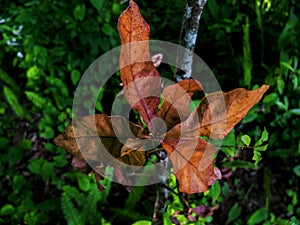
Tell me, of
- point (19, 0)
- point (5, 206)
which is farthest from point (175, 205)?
point (19, 0)

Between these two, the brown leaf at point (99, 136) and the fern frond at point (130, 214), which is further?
the fern frond at point (130, 214)

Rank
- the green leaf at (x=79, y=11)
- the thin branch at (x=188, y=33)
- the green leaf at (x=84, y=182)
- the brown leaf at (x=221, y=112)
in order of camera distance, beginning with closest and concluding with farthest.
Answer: the brown leaf at (x=221, y=112) → the thin branch at (x=188, y=33) → the green leaf at (x=84, y=182) → the green leaf at (x=79, y=11)

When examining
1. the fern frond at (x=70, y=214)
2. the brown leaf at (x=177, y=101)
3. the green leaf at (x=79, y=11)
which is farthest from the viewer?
the green leaf at (x=79, y=11)

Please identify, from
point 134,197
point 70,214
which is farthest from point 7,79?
point 134,197

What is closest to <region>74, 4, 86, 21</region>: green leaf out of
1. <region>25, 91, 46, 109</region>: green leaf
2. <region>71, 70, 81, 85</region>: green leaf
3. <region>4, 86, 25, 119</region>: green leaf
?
<region>71, 70, 81, 85</region>: green leaf

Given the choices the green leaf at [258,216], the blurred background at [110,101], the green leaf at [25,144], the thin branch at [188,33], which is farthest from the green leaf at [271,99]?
the green leaf at [25,144]

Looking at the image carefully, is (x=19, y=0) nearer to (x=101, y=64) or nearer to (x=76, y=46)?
(x=76, y=46)

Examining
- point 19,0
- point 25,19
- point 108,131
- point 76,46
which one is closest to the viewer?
point 108,131

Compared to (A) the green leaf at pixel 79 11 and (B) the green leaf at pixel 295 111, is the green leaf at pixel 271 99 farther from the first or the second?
(A) the green leaf at pixel 79 11
